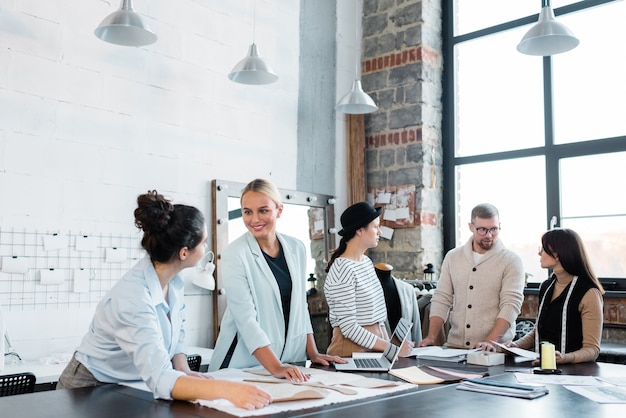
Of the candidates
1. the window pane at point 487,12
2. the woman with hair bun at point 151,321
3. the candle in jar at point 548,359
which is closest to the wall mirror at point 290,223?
the window pane at point 487,12

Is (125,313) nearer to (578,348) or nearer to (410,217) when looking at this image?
(578,348)

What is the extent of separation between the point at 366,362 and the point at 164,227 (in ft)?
3.11

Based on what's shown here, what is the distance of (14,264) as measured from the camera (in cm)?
321

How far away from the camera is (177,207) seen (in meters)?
2.08

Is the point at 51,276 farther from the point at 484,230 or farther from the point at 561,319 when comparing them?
the point at 561,319

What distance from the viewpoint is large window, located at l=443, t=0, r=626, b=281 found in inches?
168

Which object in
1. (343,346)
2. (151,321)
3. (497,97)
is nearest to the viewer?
(151,321)

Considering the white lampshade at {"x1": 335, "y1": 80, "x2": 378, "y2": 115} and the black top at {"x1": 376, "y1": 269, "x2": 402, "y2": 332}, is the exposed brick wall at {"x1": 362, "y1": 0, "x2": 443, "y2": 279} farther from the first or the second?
the black top at {"x1": 376, "y1": 269, "x2": 402, "y2": 332}

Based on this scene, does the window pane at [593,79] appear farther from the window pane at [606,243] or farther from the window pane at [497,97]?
the window pane at [606,243]

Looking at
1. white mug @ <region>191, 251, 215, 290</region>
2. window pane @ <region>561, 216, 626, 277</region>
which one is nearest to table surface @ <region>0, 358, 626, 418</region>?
white mug @ <region>191, 251, 215, 290</region>

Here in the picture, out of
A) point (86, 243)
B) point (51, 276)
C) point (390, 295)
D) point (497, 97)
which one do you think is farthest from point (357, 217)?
point (497, 97)

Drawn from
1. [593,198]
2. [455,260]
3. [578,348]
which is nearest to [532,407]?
[578,348]

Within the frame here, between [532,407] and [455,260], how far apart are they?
169cm

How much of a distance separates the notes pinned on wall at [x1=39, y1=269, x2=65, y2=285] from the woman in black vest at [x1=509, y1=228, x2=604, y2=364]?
2289mm
